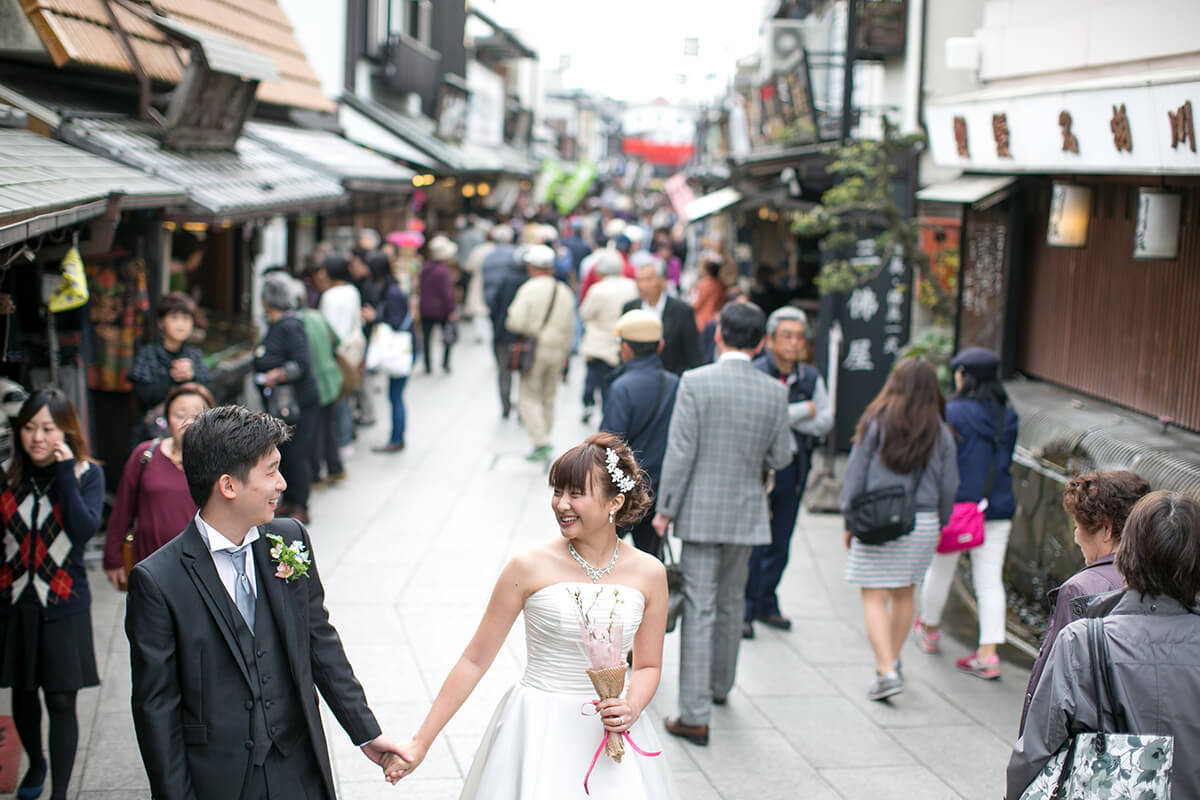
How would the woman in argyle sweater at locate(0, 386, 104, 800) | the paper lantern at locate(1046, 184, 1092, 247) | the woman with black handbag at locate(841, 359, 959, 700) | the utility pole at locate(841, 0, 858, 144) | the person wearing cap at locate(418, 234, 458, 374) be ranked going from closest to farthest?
the woman in argyle sweater at locate(0, 386, 104, 800), the woman with black handbag at locate(841, 359, 959, 700), the paper lantern at locate(1046, 184, 1092, 247), the utility pole at locate(841, 0, 858, 144), the person wearing cap at locate(418, 234, 458, 374)

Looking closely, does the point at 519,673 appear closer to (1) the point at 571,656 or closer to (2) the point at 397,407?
(1) the point at 571,656

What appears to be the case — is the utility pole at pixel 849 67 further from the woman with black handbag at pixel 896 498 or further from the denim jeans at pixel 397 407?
the woman with black handbag at pixel 896 498

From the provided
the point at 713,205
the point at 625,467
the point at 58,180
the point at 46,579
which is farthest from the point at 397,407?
the point at 625,467

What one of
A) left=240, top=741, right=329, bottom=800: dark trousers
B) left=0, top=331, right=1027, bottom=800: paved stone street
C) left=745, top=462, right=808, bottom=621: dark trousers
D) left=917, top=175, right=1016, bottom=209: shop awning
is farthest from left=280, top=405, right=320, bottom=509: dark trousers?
left=240, top=741, right=329, bottom=800: dark trousers

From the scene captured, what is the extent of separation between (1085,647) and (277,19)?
1474 cm

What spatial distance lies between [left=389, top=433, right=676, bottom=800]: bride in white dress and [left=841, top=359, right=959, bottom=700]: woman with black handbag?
2.97 metres

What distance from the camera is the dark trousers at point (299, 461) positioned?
9602mm

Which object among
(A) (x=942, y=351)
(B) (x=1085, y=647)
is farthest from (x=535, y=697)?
(A) (x=942, y=351)

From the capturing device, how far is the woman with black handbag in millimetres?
6574

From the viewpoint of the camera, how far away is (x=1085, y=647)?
3.40m

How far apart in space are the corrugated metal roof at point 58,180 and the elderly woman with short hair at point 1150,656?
4.35 meters

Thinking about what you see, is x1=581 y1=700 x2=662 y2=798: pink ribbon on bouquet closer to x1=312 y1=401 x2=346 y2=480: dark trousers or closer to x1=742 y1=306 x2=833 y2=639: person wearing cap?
x1=742 y1=306 x2=833 y2=639: person wearing cap

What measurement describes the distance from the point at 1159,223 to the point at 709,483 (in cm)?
344

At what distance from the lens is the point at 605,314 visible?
12.4 m
